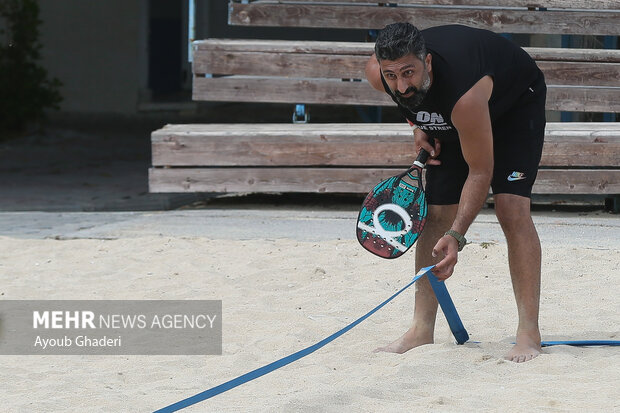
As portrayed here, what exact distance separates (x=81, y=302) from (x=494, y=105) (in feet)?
7.50

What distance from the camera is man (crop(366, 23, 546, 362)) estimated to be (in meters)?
2.96

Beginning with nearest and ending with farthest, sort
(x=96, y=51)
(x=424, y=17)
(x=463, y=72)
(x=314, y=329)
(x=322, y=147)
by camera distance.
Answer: (x=463, y=72)
(x=314, y=329)
(x=322, y=147)
(x=424, y=17)
(x=96, y=51)

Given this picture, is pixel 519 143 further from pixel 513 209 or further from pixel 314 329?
pixel 314 329

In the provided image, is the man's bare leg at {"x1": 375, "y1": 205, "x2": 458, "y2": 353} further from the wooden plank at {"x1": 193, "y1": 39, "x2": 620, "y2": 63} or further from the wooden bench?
the wooden plank at {"x1": 193, "y1": 39, "x2": 620, "y2": 63}

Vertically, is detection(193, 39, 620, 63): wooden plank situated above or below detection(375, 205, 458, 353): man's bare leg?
above

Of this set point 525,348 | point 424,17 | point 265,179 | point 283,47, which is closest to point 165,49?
point 424,17

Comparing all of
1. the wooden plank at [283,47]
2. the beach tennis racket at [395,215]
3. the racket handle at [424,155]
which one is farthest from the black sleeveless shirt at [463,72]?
the wooden plank at [283,47]

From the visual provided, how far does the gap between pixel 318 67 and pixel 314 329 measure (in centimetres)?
332

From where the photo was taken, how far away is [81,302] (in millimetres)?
4324

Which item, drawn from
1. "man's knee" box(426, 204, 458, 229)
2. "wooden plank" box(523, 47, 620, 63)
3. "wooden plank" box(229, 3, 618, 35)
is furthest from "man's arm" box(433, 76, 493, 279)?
"wooden plank" box(229, 3, 618, 35)

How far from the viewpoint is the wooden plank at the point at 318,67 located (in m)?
6.76

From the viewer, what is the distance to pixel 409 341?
11.5ft

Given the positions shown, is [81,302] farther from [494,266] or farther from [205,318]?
[494,266]

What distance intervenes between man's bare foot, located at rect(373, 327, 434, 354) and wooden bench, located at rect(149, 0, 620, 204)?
118 inches
